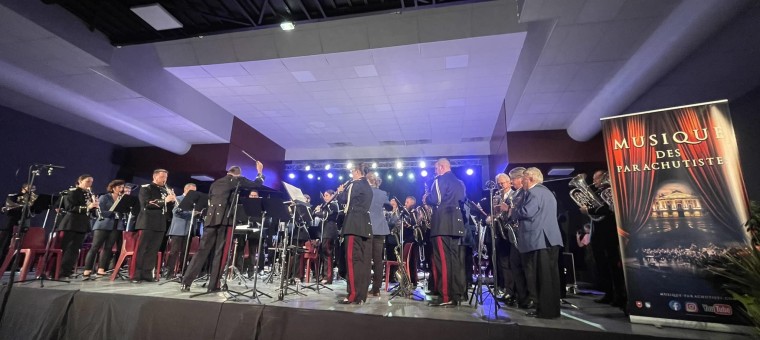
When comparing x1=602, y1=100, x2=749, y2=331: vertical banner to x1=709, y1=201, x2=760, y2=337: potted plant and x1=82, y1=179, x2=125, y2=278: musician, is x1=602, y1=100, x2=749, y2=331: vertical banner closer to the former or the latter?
x1=709, y1=201, x2=760, y2=337: potted plant

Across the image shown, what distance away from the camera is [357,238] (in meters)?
4.19

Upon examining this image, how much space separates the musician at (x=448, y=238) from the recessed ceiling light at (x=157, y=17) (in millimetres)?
5261

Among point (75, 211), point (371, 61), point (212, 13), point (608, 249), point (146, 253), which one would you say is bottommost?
point (146, 253)

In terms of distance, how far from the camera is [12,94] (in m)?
6.98

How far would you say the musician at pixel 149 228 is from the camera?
5434 mm

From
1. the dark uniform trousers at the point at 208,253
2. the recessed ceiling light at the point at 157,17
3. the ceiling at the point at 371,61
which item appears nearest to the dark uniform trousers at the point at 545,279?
the ceiling at the point at 371,61

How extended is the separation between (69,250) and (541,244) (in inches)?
295

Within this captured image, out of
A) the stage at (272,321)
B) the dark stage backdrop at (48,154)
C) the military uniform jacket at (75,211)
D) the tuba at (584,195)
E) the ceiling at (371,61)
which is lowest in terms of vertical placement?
the stage at (272,321)

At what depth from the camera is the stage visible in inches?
110

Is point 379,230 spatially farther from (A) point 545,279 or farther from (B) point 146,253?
(B) point 146,253

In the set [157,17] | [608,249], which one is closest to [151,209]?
[157,17]

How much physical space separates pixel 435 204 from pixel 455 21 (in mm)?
3324

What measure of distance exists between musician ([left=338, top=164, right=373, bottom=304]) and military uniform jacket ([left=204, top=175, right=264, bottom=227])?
4.41 ft

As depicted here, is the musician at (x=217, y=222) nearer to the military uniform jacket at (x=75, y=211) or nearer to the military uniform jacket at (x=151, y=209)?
the military uniform jacket at (x=151, y=209)
